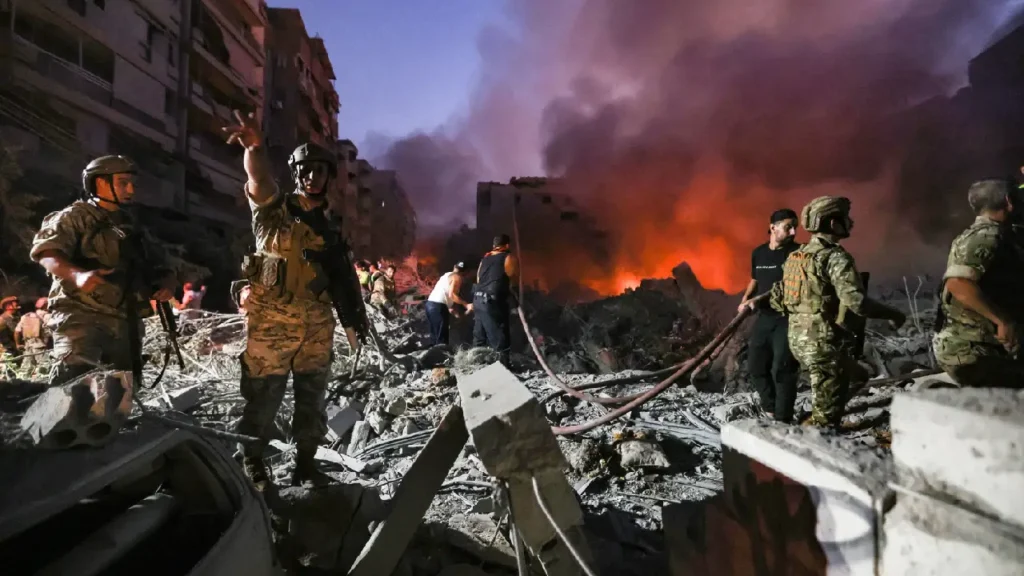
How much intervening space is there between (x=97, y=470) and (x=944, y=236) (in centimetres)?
2043

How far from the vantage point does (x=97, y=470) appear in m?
1.33

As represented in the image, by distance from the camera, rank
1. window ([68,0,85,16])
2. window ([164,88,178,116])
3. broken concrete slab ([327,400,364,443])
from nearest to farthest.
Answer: broken concrete slab ([327,400,364,443])
window ([68,0,85,16])
window ([164,88,178,116])

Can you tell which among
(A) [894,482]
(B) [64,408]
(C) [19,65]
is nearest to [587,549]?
(A) [894,482]

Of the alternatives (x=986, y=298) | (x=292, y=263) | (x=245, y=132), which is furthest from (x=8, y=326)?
(x=986, y=298)

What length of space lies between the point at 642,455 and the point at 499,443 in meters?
2.23

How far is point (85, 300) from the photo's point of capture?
2842 millimetres

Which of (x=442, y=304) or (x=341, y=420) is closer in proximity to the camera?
(x=341, y=420)

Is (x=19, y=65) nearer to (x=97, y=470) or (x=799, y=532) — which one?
(x=97, y=470)

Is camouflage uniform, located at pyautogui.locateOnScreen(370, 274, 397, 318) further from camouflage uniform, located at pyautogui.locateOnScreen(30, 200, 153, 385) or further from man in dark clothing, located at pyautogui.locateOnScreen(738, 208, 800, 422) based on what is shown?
man in dark clothing, located at pyautogui.locateOnScreen(738, 208, 800, 422)

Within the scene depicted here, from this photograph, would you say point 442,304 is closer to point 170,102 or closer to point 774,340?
point 774,340

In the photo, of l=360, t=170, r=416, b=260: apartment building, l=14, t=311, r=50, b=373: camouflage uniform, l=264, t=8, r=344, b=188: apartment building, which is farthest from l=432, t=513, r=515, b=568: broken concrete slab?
l=360, t=170, r=416, b=260: apartment building

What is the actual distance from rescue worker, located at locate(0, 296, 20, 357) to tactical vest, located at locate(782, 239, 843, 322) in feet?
34.4

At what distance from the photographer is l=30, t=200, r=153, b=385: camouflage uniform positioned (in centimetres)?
276

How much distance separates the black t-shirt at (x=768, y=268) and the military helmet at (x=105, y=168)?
192 inches
